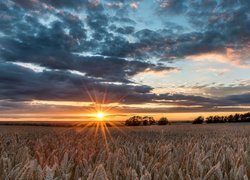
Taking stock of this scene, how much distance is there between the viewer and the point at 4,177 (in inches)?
107

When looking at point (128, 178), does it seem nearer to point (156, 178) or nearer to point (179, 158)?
point (156, 178)

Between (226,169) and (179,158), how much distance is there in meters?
0.86

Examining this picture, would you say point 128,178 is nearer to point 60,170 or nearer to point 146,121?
point 60,170

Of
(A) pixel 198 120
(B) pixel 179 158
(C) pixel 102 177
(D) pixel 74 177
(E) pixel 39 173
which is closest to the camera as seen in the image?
(C) pixel 102 177

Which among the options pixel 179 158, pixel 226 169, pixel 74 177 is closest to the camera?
pixel 74 177

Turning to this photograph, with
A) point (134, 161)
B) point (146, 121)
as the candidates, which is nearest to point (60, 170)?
point (134, 161)

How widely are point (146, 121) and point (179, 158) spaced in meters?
32.5

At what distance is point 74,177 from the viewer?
119 inches

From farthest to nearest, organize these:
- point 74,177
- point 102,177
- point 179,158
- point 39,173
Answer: point 179,158
point 74,177
point 39,173
point 102,177

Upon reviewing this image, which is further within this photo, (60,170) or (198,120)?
(198,120)

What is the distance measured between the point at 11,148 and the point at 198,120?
40.4 metres

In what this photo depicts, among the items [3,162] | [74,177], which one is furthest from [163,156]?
[3,162]

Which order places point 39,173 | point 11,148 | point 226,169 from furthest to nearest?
1. point 11,148
2. point 226,169
3. point 39,173

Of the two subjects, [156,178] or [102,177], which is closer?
[102,177]
